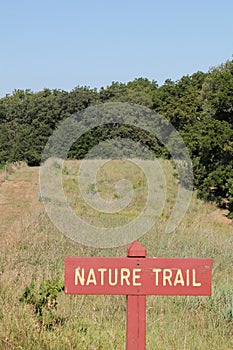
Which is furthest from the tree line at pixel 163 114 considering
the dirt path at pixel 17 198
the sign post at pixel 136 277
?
the sign post at pixel 136 277

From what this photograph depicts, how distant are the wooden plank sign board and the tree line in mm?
24685

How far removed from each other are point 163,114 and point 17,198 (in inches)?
1127

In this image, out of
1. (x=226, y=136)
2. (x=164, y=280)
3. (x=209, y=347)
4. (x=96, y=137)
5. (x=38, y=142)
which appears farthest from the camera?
(x=38, y=142)

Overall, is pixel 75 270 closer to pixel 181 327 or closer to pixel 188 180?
pixel 181 327

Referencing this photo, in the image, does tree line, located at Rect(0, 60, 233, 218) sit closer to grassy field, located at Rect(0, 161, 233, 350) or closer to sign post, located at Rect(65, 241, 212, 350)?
grassy field, located at Rect(0, 161, 233, 350)

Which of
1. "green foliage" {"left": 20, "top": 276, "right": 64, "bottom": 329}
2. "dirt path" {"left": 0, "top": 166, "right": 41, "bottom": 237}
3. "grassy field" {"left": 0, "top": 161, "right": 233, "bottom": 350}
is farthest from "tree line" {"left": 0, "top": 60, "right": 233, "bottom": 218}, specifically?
"green foliage" {"left": 20, "top": 276, "right": 64, "bottom": 329}

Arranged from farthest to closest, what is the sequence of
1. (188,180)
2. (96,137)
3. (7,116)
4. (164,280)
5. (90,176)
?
(7,116), (96,137), (188,180), (90,176), (164,280)

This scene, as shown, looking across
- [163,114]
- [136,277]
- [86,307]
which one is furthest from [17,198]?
[163,114]

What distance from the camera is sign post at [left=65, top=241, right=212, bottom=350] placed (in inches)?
167

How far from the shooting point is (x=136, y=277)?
14.0 feet

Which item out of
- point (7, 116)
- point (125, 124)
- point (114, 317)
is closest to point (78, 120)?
point (125, 124)

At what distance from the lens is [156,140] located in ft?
163

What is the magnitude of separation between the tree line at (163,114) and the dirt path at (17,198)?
8.59m

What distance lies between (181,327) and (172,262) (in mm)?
2173
